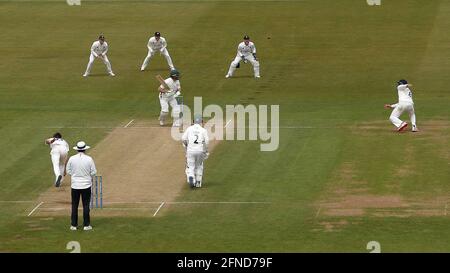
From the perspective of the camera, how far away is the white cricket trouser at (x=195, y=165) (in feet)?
136

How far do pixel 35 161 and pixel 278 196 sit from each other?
31.5 feet

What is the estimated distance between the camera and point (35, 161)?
152 ft

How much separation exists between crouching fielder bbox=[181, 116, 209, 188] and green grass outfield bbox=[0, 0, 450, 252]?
1.97 ft

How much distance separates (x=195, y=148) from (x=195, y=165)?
0.70 meters

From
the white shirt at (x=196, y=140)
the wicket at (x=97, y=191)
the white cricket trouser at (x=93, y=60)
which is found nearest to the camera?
the wicket at (x=97, y=191)

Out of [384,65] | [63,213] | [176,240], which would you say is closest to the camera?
[176,240]

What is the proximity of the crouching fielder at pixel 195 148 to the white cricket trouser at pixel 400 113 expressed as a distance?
1062 centimetres

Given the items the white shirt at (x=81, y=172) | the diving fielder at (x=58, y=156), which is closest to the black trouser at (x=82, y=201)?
the white shirt at (x=81, y=172)

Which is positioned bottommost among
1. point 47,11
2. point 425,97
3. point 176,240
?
point 176,240

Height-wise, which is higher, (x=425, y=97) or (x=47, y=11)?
(x=47, y=11)

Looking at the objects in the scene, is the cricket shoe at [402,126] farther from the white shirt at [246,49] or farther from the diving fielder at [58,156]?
the diving fielder at [58,156]

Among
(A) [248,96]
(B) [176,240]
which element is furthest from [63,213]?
(A) [248,96]

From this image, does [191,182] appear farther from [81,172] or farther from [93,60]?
[93,60]
